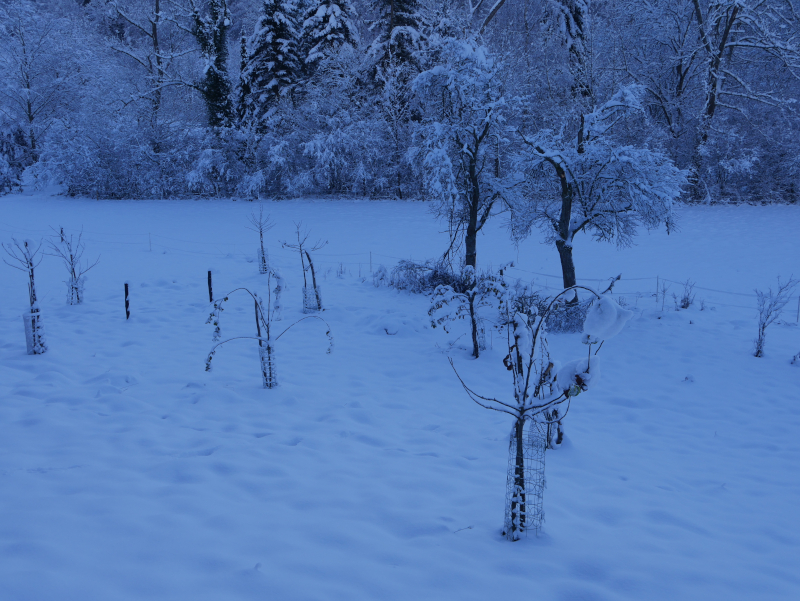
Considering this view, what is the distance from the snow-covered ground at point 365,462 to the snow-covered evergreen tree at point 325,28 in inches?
824

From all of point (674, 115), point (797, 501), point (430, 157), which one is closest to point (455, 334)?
point (430, 157)

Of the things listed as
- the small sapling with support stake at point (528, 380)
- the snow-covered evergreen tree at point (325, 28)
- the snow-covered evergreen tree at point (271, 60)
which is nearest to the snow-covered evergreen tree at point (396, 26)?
the snow-covered evergreen tree at point (325, 28)

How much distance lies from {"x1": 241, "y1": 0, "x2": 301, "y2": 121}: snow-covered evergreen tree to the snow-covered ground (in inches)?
795

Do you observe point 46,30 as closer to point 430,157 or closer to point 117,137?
point 117,137

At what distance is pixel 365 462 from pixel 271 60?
94.7 ft

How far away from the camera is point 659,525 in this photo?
3.86 meters

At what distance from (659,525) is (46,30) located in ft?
129

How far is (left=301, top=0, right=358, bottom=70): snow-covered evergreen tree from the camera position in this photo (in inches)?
1109

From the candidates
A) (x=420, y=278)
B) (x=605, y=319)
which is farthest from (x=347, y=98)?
(x=605, y=319)

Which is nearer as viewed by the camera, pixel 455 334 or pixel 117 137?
pixel 455 334

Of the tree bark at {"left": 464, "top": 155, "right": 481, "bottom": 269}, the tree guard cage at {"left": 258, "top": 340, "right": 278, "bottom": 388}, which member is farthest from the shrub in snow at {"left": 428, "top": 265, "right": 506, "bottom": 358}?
the tree guard cage at {"left": 258, "top": 340, "right": 278, "bottom": 388}

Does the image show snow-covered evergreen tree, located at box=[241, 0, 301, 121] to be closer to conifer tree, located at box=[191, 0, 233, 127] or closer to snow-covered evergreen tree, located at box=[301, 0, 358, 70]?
snow-covered evergreen tree, located at box=[301, 0, 358, 70]

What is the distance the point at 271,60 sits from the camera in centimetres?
2862

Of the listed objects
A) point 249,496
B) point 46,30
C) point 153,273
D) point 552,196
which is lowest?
point 249,496
